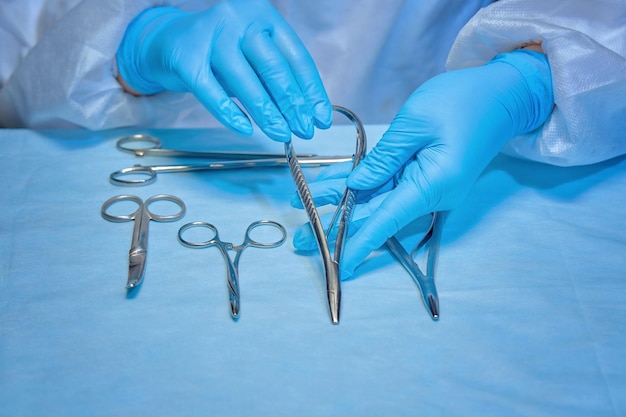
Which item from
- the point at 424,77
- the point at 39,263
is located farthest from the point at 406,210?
the point at 424,77

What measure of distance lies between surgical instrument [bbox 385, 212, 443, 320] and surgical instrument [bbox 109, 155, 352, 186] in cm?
29

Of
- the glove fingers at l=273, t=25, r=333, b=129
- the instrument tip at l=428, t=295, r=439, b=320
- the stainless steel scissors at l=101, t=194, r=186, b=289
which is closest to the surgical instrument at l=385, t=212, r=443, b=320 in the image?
the instrument tip at l=428, t=295, r=439, b=320

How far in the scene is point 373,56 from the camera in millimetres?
1448

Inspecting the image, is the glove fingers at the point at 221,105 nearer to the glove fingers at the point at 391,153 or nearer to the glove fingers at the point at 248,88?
the glove fingers at the point at 248,88

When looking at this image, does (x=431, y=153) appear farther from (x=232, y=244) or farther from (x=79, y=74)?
(x=79, y=74)

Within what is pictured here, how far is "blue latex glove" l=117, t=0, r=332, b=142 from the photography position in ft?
3.47

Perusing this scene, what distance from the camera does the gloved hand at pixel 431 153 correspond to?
923 millimetres

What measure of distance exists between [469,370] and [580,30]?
0.71 meters

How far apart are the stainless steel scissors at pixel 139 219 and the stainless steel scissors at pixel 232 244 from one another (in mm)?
56

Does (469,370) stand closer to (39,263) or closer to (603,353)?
(603,353)

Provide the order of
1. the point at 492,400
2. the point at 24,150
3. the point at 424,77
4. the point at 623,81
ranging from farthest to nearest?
the point at 424,77 < the point at 24,150 < the point at 623,81 < the point at 492,400

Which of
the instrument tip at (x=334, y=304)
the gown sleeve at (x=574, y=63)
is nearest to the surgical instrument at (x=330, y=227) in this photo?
the instrument tip at (x=334, y=304)

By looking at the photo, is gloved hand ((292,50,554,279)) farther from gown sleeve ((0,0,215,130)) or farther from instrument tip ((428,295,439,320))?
gown sleeve ((0,0,215,130))

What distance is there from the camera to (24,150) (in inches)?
47.1
